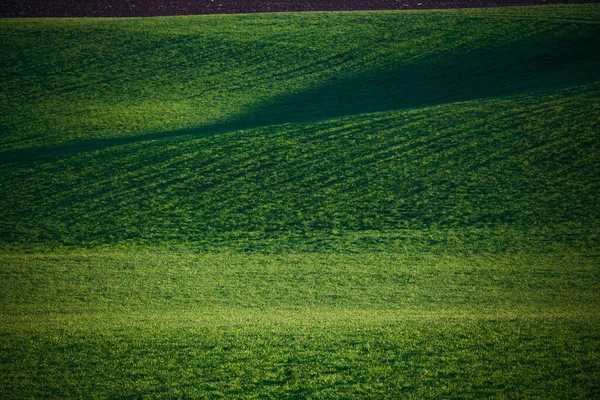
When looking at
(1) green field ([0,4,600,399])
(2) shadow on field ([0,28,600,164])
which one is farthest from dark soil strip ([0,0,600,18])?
(2) shadow on field ([0,28,600,164])

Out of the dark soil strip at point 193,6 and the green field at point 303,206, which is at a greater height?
the dark soil strip at point 193,6

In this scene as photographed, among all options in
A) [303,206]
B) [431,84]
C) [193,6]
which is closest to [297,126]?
[303,206]

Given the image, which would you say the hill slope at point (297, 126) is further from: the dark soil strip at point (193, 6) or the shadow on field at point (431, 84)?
the dark soil strip at point (193, 6)

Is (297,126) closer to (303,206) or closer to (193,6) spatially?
(303,206)

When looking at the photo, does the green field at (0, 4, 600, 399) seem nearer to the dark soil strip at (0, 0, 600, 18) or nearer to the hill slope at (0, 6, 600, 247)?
the hill slope at (0, 6, 600, 247)

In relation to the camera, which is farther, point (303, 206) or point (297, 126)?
point (297, 126)

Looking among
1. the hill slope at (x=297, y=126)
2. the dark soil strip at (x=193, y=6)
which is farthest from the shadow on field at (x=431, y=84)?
the dark soil strip at (x=193, y=6)
